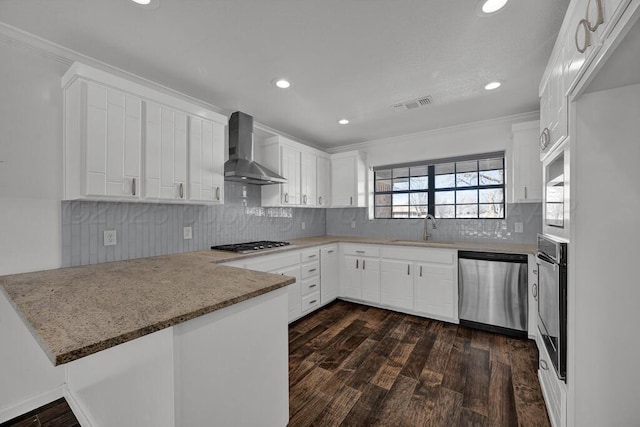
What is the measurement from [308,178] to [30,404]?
10.8 ft

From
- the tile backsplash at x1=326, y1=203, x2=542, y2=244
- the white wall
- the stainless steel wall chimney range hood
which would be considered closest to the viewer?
the white wall

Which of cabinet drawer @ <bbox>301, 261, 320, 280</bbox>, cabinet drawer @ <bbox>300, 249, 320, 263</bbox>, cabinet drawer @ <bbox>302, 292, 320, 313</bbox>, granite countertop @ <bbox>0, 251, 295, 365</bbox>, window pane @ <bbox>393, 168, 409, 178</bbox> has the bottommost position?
cabinet drawer @ <bbox>302, 292, 320, 313</bbox>

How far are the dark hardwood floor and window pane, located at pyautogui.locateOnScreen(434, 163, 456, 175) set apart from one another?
4.35m

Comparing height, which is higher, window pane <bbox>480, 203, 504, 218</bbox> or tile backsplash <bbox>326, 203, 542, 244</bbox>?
window pane <bbox>480, 203, 504, 218</bbox>

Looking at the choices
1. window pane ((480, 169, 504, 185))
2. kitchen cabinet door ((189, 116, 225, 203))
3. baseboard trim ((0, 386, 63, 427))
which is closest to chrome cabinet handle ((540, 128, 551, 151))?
window pane ((480, 169, 504, 185))

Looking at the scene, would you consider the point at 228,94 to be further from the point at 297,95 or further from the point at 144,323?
the point at 144,323

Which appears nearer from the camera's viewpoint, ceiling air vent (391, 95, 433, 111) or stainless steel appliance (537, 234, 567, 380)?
stainless steel appliance (537, 234, 567, 380)

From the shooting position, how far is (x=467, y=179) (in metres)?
3.74

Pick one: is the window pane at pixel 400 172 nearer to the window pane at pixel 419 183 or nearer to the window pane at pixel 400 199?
the window pane at pixel 419 183

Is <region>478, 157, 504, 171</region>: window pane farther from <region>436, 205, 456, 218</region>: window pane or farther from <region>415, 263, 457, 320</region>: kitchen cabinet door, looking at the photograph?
<region>415, 263, 457, 320</region>: kitchen cabinet door

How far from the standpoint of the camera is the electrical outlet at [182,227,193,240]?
2.74 metres

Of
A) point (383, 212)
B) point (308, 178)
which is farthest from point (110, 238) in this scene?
point (383, 212)

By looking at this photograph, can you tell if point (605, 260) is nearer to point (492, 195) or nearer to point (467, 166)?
point (492, 195)

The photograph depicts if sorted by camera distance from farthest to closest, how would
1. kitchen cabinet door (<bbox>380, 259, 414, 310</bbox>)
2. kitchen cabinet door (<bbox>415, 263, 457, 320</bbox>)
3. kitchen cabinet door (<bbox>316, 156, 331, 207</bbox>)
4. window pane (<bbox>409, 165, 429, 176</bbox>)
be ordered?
kitchen cabinet door (<bbox>316, 156, 331, 207</bbox>) → window pane (<bbox>409, 165, 429, 176</bbox>) → kitchen cabinet door (<bbox>380, 259, 414, 310</bbox>) → kitchen cabinet door (<bbox>415, 263, 457, 320</bbox>)
